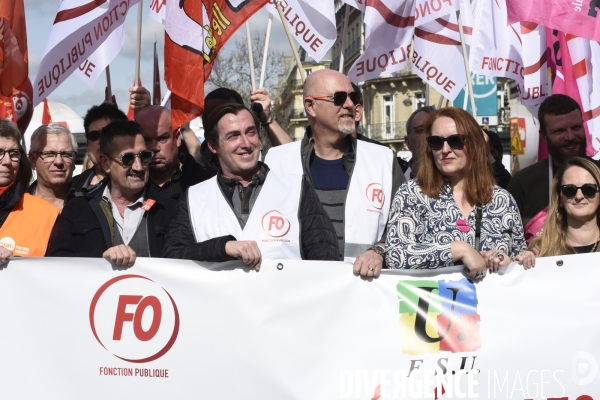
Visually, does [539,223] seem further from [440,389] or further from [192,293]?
[192,293]

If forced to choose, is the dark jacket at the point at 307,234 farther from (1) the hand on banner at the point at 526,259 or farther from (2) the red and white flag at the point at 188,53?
(2) the red and white flag at the point at 188,53

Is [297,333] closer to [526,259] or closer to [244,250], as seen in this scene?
[244,250]

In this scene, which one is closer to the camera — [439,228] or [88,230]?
[439,228]

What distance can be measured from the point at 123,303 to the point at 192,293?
35 cm

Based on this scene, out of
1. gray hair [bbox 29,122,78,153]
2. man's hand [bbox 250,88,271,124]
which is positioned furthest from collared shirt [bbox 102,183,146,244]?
man's hand [bbox 250,88,271,124]

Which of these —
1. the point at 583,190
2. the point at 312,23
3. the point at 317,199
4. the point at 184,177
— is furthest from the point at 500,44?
the point at 317,199

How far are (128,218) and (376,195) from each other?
1.40m

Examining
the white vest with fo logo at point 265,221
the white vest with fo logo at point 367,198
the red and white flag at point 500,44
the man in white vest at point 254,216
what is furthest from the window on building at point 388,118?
the white vest with fo logo at point 265,221

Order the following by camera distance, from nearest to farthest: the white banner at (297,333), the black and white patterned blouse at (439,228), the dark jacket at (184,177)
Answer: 1. the white banner at (297,333)
2. the black and white patterned blouse at (439,228)
3. the dark jacket at (184,177)

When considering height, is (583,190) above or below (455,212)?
above

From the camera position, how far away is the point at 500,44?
30.4ft

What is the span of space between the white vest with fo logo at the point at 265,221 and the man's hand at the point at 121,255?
371 mm

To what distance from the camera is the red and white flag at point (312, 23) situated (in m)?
8.23

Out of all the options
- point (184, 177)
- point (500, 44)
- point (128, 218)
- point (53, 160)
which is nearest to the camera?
point (128, 218)
